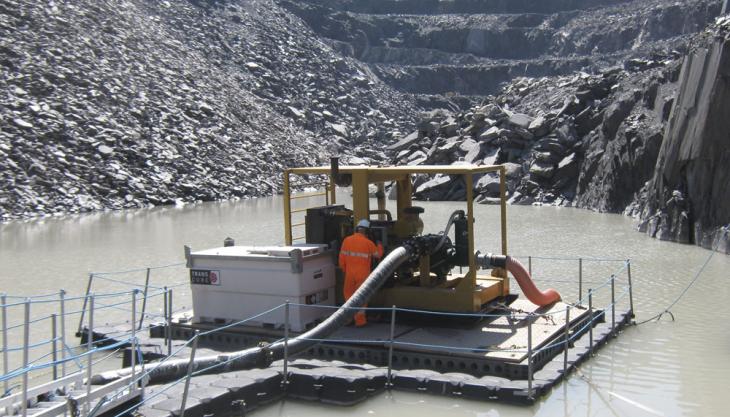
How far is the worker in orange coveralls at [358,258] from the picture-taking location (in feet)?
36.8

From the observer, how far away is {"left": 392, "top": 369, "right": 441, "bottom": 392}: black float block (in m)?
9.82

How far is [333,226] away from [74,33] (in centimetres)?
3866

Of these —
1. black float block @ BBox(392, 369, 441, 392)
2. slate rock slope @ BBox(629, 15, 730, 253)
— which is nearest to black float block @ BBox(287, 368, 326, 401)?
black float block @ BBox(392, 369, 441, 392)

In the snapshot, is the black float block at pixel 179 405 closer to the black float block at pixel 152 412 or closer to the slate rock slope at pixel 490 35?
the black float block at pixel 152 412

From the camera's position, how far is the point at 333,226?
40.7 feet

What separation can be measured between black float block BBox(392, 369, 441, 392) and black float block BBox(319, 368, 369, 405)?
0.41 m

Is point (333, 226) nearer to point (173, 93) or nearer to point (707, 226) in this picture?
point (707, 226)

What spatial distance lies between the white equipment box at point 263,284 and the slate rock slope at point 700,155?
13.7m

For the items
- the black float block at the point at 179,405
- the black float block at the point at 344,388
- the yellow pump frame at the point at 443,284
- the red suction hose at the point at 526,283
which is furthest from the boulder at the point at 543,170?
the black float block at the point at 179,405

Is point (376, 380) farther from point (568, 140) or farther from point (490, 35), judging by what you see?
point (490, 35)

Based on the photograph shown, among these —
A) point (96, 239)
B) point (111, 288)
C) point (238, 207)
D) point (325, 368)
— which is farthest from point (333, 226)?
point (238, 207)

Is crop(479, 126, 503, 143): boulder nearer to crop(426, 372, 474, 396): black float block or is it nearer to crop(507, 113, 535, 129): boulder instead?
crop(507, 113, 535, 129): boulder

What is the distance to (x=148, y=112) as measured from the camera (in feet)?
146

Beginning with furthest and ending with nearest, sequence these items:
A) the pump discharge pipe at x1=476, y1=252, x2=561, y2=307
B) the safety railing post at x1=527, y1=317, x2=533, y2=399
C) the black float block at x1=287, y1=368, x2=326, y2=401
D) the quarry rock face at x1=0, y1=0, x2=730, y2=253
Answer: the quarry rock face at x1=0, y1=0, x2=730, y2=253 → the pump discharge pipe at x1=476, y1=252, x2=561, y2=307 → the black float block at x1=287, y1=368, x2=326, y2=401 → the safety railing post at x1=527, y1=317, x2=533, y2=399
